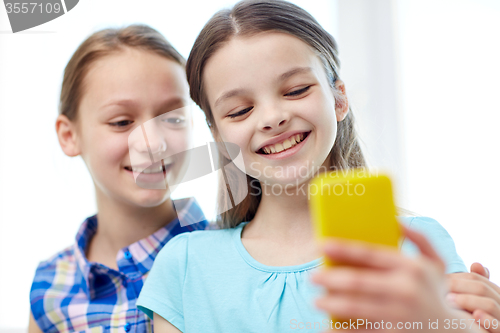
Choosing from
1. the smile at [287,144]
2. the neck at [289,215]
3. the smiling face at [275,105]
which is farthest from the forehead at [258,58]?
the neck at [289,215]

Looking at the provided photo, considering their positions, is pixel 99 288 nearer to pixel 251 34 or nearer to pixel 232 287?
pixel 232 287

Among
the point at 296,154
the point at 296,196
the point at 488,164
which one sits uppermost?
the point at 296,154

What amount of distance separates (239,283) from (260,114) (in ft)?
1.09

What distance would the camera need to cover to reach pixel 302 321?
81cm

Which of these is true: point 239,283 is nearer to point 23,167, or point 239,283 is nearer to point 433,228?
point 433,228

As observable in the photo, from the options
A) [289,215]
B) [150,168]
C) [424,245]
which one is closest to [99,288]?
[150,168]

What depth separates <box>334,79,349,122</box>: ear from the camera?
94cm

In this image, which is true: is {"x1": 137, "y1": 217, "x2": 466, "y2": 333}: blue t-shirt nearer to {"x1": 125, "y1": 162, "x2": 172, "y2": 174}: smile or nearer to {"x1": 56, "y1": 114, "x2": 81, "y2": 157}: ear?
{"x1": 125, "y1": 162, "x2": 172, "y2": 174}: smile

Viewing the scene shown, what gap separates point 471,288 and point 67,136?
1.06 metres

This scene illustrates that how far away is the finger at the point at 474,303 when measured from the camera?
0.69m

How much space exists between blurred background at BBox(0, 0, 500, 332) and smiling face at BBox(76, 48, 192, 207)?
0.73 ft

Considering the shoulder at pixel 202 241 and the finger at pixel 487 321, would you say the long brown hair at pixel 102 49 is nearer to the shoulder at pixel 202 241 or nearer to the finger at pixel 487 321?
the shoulder at pixel 202 241

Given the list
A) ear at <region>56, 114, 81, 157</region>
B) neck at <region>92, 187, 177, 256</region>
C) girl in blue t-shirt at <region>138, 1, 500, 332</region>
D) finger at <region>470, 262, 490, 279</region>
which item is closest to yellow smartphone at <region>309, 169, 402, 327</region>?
girl in blue t-shirt at <region>138, 1, 500, 332</region>

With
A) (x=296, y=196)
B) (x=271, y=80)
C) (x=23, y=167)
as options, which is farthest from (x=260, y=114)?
(x=23, y=167)
